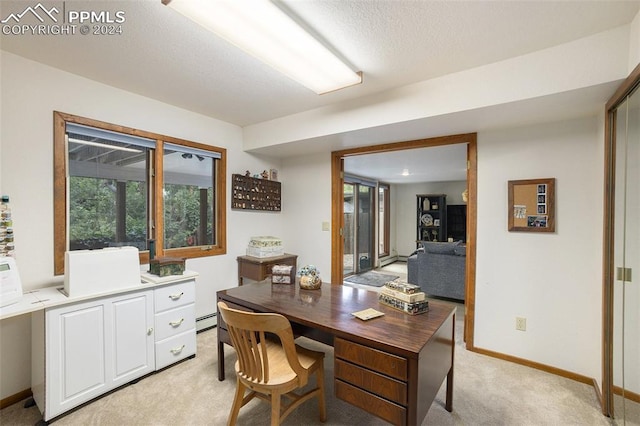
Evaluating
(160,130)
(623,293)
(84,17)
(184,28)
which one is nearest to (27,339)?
(160,130)

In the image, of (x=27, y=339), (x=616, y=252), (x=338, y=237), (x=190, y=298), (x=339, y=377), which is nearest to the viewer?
(x=339, y=377)

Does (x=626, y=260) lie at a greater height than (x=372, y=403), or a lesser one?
greater

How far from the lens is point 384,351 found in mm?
1271

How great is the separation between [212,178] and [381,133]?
2.02 m

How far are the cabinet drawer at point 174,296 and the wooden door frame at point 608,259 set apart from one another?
3.13m

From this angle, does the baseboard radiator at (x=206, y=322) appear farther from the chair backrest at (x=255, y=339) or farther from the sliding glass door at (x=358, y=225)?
the sliding glass door at (x=358, y=225)

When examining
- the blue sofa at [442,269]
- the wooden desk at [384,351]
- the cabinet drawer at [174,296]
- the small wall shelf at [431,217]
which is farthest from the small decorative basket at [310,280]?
the small wall shelf at [431,217]

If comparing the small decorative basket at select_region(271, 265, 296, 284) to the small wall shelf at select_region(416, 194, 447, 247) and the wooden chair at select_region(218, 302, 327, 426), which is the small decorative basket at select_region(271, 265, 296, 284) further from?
the small wall shelf at select_region(416, 194, 447, 247)

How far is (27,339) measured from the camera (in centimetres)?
200

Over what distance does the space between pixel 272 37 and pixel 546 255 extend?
106 inches

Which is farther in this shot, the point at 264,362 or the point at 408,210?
the point at 408,210

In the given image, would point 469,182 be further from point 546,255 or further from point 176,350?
point 176,350

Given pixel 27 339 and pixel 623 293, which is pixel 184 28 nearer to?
pixel 27 339

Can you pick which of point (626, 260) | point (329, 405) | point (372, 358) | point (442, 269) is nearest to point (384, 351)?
point (372, 358)
